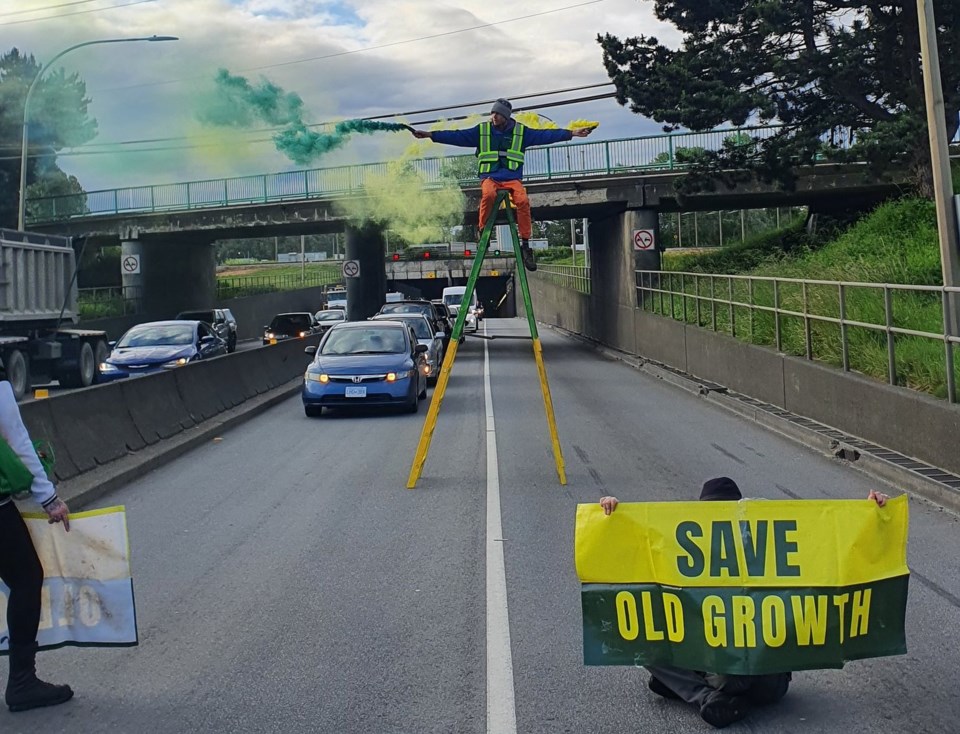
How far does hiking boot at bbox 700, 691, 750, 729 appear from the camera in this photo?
5.12m

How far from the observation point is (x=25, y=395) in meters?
27.6

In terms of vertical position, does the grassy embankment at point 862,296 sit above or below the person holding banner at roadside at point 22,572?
above

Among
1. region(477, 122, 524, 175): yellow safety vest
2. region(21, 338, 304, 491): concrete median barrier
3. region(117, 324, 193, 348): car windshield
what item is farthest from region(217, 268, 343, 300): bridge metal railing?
region(477, 122, 524, 175): yellow safety vest

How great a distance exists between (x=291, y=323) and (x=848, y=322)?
32.5 m

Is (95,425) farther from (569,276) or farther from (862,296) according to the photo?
(569,276)

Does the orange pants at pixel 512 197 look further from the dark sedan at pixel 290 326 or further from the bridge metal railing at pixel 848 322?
the dark sedan at pixel 290 326

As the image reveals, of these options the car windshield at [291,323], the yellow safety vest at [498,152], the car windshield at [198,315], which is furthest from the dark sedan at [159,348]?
the car windshield at [291,323]

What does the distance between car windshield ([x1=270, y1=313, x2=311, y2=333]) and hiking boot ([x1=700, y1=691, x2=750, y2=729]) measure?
133ft

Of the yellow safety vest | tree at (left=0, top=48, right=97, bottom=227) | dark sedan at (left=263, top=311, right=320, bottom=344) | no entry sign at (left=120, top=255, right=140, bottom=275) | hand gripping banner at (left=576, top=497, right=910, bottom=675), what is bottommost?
hand gripping banner at (left=576, top=497, right=910, bottom=675)

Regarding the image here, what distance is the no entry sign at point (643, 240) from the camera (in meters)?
33.8

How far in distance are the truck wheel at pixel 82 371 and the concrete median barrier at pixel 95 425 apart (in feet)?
50.2

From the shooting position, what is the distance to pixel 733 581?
5254 millimetres

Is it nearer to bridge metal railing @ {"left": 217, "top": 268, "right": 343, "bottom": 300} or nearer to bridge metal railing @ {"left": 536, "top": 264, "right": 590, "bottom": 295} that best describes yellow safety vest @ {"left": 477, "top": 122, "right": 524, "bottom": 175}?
bridge metal railing @ {"left": 536, "top": 264, "right": 590, "bottom": 295}

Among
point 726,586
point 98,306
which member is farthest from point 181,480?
point 98,306
